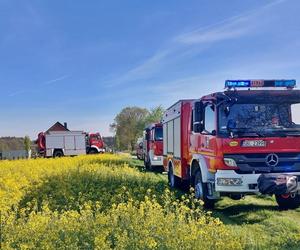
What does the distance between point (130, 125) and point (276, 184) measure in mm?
72489

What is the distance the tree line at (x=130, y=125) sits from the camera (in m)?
79.6

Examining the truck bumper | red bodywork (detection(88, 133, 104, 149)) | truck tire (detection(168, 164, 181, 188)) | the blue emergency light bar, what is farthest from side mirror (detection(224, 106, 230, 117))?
red bodywork (detection(88, 133, 104, 149))

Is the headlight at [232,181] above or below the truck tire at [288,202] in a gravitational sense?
above

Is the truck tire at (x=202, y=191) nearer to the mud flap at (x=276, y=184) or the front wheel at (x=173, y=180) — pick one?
the mud flap at (x=276, y=184)

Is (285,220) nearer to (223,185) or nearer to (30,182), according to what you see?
(223,185)

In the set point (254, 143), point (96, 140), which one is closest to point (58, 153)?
point (96, 140)

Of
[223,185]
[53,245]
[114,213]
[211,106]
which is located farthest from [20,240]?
[211,106]

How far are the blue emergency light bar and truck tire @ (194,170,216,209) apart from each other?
2325 mm

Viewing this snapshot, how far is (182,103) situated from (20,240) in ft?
26.3

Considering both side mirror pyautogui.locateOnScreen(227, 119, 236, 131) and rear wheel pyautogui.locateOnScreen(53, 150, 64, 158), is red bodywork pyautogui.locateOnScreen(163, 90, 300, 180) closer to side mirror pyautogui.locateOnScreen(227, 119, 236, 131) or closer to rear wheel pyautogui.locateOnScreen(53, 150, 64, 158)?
side mirror pyautogui.locateOnScreen(227, 119, 236, 131)

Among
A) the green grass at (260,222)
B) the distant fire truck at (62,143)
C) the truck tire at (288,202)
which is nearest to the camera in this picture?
the green grass at (260,222)

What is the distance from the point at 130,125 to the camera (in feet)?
265

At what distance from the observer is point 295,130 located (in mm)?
9062

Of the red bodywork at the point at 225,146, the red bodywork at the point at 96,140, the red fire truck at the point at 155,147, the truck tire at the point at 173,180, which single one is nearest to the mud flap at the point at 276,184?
the red bodywork at the point at 225,146
